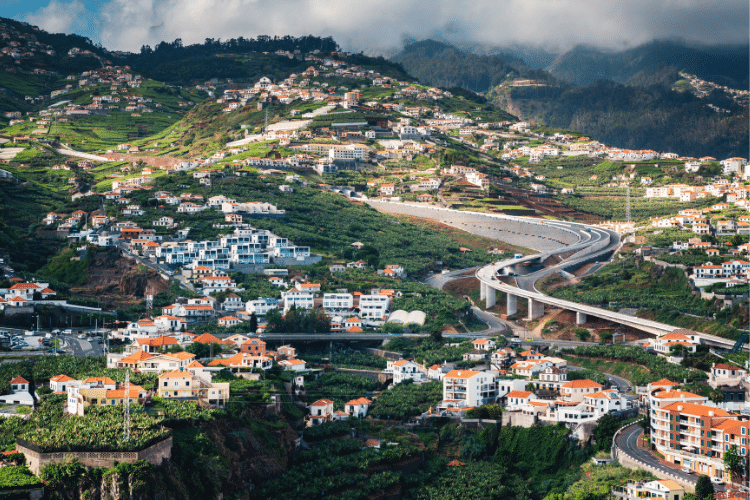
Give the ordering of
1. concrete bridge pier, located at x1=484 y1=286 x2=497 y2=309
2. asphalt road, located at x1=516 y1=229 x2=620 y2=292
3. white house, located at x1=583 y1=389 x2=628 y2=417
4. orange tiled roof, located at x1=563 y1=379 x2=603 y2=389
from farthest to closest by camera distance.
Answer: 1. asphalt road, located at x1=516 y1=229 x2=620 y2=292
2. concrete bridge pier, located at x1=484 y1=286 x2=497 y2=309
3. orange tiled roof, located at x1=563 y1=379 x2=603 y2=389
4. white house, located at x1=583 y1=389 x2=628 y2=417

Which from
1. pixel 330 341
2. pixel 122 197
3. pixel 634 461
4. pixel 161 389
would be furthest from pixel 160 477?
pixel 122 197

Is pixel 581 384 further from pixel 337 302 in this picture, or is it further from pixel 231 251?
pixel 231 251

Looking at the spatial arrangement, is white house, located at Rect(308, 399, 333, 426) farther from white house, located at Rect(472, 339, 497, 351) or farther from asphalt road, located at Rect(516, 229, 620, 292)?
asphalt road, located at Rect(516, 229, 620, 292)

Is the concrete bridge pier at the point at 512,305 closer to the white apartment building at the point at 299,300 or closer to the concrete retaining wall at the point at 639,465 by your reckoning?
the white apartment building at the point at 299,300

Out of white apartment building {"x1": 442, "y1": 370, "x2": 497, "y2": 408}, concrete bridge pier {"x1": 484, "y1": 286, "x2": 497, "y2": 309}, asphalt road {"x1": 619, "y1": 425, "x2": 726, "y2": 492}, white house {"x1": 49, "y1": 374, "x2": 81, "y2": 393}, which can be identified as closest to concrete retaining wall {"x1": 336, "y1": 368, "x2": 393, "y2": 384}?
white apartment building {"x1": 442, "y1": 370, "x2": 497, "y2": 408}

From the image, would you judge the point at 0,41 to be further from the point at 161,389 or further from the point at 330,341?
the point at 161,389

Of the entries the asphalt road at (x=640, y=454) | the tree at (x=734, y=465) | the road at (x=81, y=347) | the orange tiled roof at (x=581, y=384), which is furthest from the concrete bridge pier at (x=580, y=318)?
the road at (x=81, y=347)
